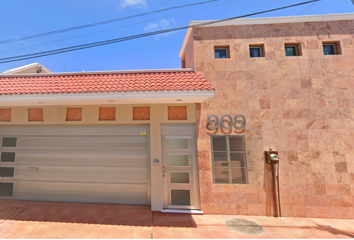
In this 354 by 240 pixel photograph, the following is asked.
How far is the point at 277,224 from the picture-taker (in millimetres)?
4414

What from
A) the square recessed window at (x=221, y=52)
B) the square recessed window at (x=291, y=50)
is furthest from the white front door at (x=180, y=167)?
the square recessed window at (x=291, y=50)

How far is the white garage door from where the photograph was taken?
17.5ft

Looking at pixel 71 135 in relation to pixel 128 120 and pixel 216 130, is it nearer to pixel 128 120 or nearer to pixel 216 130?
pixel 128 120

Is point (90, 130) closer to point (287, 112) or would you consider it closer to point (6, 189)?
point (6, 189)

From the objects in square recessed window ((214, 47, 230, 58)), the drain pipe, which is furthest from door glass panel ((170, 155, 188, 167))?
square recessed window ((214, 47, 230, 58))

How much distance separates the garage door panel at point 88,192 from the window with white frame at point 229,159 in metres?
2.59

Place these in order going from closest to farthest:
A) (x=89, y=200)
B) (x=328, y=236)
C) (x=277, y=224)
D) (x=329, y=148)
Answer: (x=328, y=236) → (x=277, y=224) → (x=329, y=148) → (x=89, y=200)

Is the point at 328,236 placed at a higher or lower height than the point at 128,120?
lower

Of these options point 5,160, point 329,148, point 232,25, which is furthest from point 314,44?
point 5,160

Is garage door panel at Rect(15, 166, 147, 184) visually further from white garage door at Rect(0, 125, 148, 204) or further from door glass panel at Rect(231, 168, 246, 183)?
door glass panel at Rect(231, 168, 246, 183)

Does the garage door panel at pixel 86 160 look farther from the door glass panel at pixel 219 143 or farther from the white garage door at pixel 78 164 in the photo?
the door glass panel at pixel 219 143

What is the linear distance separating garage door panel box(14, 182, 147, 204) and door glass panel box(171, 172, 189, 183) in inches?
40.7

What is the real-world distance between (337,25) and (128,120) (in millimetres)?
7990

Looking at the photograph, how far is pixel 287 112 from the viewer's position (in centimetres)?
520
